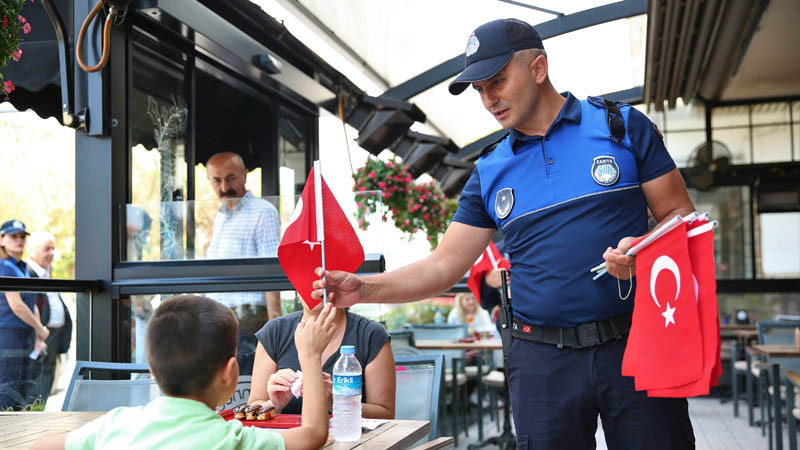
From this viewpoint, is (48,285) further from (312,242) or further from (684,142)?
(684,142)

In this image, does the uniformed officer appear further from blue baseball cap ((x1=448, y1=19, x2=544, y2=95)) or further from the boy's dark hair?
the boy's dark hair

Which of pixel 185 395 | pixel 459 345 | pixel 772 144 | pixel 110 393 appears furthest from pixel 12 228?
pixel 772 144

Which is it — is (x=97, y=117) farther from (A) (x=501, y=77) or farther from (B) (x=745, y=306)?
(B) (x=745, y=306)

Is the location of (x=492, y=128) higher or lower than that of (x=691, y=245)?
higher

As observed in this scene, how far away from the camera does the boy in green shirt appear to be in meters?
1.43

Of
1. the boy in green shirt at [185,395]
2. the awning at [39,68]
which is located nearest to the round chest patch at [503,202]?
the boy in green shirt at [185,395]

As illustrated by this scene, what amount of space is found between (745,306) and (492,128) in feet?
14.2

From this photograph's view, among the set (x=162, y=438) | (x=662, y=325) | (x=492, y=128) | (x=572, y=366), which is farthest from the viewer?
(x=492, y=128)

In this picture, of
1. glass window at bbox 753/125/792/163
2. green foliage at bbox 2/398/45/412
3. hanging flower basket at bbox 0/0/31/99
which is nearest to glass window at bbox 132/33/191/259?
green foliage at bbox 2/398/45/412

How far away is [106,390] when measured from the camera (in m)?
2.99

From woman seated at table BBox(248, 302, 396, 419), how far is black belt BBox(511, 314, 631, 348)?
2.65 feet

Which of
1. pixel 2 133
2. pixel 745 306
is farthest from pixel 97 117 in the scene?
pixel 745 306

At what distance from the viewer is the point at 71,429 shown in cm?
225

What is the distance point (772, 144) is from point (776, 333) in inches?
194
